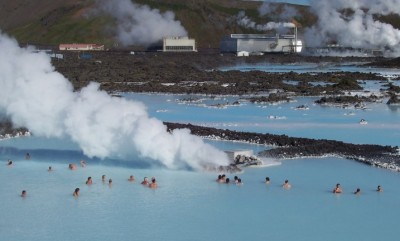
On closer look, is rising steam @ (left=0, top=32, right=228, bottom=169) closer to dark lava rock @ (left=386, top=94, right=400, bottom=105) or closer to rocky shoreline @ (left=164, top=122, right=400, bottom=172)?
rocky shoreline @ (left=164, top=122, right=400, bottom=172)

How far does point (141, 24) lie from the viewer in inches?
5551

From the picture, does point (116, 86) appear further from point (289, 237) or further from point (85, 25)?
point (85, 25)

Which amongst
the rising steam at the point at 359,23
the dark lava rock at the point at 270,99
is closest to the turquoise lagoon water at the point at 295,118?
the dark lava rock at the point at 270,99

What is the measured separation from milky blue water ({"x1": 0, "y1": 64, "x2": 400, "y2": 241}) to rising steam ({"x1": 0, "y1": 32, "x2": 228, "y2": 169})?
0.50 metres

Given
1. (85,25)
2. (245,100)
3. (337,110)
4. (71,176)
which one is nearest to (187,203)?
(71,176)

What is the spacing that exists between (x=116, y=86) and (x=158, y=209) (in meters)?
34.3

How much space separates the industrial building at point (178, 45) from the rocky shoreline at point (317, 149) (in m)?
97.4

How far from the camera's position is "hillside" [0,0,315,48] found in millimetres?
144500

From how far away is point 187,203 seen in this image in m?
17.4

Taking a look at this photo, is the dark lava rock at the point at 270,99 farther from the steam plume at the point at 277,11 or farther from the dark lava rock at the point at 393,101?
the steam plume at the point at 277,11

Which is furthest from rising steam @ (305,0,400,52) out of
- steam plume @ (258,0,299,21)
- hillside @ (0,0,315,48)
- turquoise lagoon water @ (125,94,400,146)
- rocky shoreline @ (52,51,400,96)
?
turquoise lagoon water @ (125,94,400,146)

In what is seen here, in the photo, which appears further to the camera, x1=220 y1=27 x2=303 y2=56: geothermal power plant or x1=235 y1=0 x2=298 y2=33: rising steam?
x1=235 y1=0 x2=298 y2=33: rising steam

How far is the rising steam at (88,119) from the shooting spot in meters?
21.7

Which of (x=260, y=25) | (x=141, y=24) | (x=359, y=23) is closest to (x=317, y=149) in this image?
(x=359, y=23)
